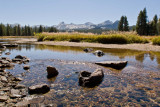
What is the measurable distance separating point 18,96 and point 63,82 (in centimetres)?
170

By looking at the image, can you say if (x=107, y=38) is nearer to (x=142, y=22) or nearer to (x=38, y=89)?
(x=38, y=89)

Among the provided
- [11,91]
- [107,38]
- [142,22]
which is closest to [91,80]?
[11,91]

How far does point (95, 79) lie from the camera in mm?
5035

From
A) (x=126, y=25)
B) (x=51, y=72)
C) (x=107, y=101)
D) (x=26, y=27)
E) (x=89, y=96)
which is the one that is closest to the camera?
(x=107, y=101)

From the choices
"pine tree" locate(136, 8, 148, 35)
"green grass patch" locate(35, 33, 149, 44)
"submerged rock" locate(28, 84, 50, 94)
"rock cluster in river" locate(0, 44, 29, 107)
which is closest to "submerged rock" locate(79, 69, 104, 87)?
"submerged rock" locate(28, 84, 50, 94)

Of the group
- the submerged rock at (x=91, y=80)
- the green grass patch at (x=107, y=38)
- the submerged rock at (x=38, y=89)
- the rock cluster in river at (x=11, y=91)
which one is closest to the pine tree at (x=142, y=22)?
the green grass patch at (x=107, y=38)

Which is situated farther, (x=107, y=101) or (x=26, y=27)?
(x=26, y=27)

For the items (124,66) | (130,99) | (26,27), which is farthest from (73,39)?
(26,27)

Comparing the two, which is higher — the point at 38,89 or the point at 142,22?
the point at 142,22

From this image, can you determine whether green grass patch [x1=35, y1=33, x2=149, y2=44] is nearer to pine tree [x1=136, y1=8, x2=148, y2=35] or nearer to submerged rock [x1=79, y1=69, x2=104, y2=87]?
submerged rock [x1=79, y1=69, x2=104, y2=87]

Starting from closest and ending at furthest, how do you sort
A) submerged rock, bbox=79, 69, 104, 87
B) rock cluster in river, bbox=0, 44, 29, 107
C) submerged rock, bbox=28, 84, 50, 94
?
rock cluster in river, bbox=0, 44, 29, 107 < submerged rock, bbox=28, 84, 50, 94 < submerged rock, bbox=79, 69, 104, 87

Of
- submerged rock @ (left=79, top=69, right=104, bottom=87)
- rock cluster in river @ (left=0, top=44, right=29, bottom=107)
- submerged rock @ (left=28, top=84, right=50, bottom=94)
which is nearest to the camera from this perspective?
Result: rock cluster in river @ (left=0, top=44, right=29, bottom=107)

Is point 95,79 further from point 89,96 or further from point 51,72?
point 51,72

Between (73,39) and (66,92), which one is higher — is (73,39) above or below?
above
